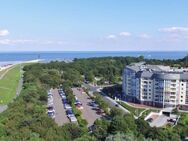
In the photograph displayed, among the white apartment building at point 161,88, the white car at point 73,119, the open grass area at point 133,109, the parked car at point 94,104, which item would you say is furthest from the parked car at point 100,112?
the white apartment building at point 161,88

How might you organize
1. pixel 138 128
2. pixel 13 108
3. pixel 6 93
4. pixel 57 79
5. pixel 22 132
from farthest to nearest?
pixel 57 79, pixel 6 93, pixel 13 108, pixel 138 128, pixel 22 132

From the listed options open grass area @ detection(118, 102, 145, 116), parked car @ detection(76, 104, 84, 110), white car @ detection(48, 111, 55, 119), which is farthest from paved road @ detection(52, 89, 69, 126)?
open grass area @ detection(118, 102, 145, 116)

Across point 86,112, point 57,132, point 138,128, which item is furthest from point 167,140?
point 86,112

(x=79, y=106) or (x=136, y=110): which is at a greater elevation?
(x=79, y=106)

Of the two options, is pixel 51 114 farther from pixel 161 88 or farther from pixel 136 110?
pixel 161 88

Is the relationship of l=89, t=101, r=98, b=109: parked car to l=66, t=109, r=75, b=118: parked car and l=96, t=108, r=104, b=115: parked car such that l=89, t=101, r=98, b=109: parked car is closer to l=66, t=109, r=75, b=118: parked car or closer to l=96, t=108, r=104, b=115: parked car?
l=96, t=108, r=104, b=115: parked car

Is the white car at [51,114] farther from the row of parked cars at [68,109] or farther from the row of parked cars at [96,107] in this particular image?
the row of parked cars at [96,107]

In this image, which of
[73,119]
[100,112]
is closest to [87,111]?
[100,112]

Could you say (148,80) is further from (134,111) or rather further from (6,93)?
(6,93)
